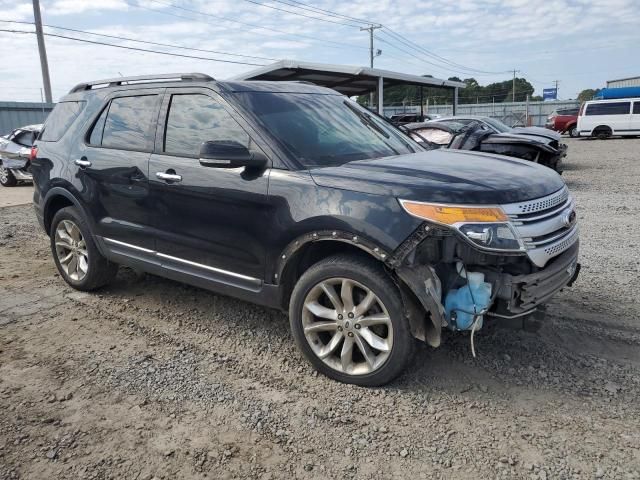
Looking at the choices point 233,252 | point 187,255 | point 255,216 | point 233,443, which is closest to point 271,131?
point 255,216

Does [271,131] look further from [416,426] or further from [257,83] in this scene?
[416,426]

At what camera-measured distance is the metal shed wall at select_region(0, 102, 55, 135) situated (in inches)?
934

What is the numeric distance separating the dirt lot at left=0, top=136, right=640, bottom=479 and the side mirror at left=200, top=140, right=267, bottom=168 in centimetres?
133

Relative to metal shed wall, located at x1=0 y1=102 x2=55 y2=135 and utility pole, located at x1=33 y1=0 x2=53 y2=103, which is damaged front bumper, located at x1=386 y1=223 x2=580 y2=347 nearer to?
metal shed wall, located at x1=0 y1=102 x2=55 y2=135

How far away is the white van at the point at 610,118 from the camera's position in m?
25.6

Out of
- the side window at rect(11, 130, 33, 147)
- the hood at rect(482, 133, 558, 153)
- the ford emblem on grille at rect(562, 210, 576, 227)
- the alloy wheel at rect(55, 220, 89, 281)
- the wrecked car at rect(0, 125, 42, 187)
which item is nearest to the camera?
the ford emblem on grille at rect(562, 210, 576, 227)

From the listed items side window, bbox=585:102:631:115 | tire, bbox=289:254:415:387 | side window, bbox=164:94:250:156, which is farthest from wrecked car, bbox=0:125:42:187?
side window, bbox=585:102:631:115

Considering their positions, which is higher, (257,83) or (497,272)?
(257,83)

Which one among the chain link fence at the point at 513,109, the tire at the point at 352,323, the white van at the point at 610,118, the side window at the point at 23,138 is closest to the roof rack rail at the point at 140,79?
the tire at the point at 352,323

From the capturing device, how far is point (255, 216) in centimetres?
353

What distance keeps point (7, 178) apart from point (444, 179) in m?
14.3

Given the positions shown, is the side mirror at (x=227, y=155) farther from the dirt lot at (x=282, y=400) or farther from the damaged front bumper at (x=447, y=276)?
the dirt lot at (x=282, y=400)

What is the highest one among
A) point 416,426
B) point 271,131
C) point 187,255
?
point 271,131

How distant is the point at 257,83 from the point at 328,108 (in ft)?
1.91
